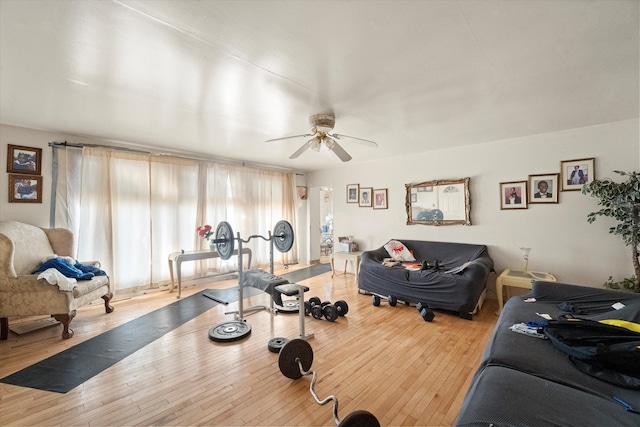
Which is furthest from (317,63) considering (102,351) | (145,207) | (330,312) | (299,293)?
(145,207)

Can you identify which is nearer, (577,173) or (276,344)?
(276,344)

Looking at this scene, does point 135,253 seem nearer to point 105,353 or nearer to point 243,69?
point 105,353

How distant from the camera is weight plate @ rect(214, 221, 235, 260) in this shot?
9.14 feet

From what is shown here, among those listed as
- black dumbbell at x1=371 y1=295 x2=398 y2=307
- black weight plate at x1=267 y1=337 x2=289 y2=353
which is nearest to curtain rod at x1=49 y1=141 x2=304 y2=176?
black weight plate at x1=267 y1=337 x2=289 y2=353

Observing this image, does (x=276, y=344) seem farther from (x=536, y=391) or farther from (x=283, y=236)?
(x=536, y=391)

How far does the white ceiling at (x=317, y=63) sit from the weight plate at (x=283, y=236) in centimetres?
124

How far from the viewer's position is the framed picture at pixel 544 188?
11.1 ft

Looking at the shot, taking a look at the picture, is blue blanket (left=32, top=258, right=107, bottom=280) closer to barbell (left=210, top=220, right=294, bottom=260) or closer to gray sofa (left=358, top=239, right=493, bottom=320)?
barbell (left=210, top=220, right=294, bottom=260)

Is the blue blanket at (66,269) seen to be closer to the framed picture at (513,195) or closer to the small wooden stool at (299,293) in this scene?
the small wooden stool at (299,293)

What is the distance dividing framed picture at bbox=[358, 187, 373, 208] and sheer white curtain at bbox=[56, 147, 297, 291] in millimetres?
2319

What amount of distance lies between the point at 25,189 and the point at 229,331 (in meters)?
3.18

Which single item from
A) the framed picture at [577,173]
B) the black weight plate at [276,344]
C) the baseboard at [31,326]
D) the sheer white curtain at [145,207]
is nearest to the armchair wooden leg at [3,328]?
the baseboard at [31,326]

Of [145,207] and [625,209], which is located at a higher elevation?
[145,207]

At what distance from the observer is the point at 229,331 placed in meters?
2.76
